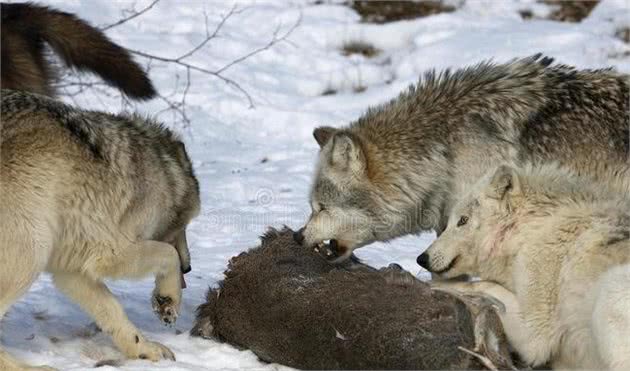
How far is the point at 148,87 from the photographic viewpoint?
28.0ft

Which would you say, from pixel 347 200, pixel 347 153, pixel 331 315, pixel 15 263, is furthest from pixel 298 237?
pixel 15 263

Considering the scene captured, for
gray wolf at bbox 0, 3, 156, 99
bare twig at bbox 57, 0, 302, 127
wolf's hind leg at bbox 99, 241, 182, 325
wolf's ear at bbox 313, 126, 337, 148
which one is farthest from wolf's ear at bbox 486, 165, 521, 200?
bare twig at bbox 57, 0, 302, 127

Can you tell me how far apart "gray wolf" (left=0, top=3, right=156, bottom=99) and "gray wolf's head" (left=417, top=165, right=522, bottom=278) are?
3.08 metres

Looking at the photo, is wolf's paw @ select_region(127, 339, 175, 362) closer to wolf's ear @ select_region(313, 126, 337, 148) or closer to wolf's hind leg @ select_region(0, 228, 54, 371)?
wolf's hind leg @ select_region(0, 228, 54, 371)

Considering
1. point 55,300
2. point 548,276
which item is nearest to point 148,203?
point 55,300

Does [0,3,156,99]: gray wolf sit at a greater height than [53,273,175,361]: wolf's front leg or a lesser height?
greater

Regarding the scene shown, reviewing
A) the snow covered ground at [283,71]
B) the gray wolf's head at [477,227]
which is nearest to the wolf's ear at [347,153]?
the gray wolf's head at [477,227]

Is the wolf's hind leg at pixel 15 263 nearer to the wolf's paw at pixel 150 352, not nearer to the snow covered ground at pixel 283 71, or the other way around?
the wolf's paw at pixel 150 352

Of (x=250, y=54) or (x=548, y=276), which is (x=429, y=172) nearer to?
(x=548, y=276)

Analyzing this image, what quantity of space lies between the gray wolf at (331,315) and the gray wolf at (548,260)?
0.77 feet

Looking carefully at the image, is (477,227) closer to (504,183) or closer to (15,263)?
(504,183)

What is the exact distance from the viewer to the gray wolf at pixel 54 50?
854cm

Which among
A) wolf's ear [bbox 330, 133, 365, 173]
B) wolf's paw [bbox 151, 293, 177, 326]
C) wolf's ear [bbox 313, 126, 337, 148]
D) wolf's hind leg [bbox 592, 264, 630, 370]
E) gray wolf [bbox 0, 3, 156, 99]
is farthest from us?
gray wolf [bbox 0, 3, 156, 99]

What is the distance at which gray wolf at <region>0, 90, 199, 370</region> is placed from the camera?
19.0 feet
